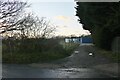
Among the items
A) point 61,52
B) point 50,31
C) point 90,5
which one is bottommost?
point 61,52

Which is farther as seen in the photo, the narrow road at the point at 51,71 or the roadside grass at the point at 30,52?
the roadside grass at the point at 30,52

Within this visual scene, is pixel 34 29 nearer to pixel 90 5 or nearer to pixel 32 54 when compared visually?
pixel 32 54

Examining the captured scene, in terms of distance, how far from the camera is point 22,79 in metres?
13.7

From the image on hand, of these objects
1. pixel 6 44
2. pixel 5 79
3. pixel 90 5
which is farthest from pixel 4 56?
pixel 5 79

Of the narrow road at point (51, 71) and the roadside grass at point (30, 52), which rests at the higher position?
the narrow road at point (51, 71)

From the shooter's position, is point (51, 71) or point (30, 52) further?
point (30, 52)

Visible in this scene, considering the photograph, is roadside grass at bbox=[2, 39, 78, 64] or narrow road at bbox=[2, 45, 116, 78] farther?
roadside grass at bbox=[2, 39, 78, 64]

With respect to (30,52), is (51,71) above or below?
above

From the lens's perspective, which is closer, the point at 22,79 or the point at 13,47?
the point at 22,79

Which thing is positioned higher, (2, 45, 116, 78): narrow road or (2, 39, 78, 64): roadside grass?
(2, 45, 116, 78): narrow road

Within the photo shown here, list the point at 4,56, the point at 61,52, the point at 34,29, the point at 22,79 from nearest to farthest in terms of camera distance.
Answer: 1. the point at 22,79
2. the point at 4,56
3. the point at 34,29
4. the point at 61,52

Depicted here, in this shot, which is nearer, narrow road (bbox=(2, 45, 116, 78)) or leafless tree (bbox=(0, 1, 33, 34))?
narrow road (bbox=(2, 45, 116, 78))

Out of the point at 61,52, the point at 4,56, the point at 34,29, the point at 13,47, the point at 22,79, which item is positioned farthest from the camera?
the point at 61,52

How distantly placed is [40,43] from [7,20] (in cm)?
387
